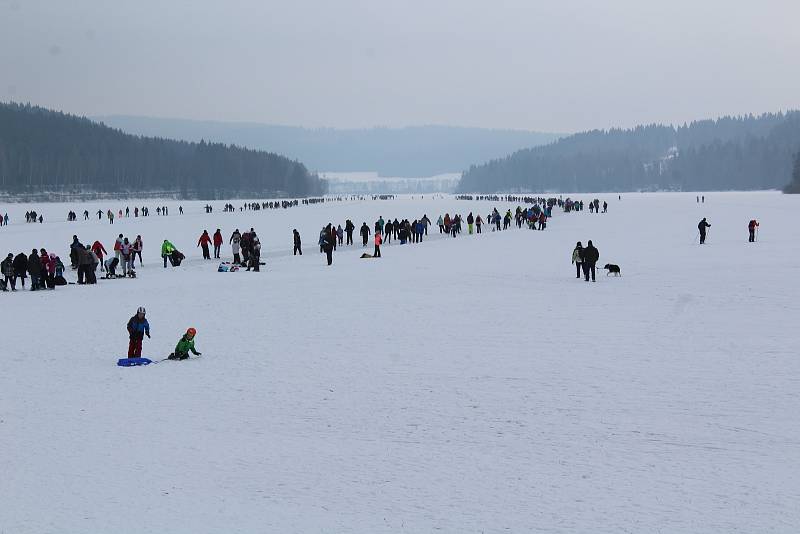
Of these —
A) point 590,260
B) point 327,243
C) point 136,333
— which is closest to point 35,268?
point 327,243

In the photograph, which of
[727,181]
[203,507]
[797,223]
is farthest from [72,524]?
[727,181]

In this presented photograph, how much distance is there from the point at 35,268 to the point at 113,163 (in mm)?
137531

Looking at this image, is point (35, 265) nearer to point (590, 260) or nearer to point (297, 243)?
point (297, 243)

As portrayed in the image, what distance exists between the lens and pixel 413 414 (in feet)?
26.9

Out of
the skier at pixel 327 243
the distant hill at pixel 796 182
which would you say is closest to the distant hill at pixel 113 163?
the distant hill at pixel 796 182

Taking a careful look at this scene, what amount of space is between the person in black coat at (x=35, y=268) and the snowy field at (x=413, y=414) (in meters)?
3.56

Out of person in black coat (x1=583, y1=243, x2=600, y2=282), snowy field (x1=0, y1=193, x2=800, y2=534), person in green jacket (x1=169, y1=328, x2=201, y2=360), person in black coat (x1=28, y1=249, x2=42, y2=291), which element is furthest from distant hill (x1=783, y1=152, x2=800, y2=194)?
person in green jacket (x1=169, y1=328, x2=201, y2=360)

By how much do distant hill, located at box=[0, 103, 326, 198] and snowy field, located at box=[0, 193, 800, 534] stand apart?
410 feet

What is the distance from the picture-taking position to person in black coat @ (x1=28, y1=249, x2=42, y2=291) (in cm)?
2059

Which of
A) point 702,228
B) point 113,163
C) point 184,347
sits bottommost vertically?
point 184,347

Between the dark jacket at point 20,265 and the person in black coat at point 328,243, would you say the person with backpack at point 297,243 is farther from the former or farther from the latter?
the dark jacket at point 20,265

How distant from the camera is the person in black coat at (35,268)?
20.6 meters

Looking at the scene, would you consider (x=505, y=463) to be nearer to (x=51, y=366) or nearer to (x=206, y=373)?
(x=206, y=373)

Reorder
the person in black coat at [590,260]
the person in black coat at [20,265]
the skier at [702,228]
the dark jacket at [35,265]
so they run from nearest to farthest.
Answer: the person in black coat at [590,260] → the dark jacket at [35,265] → the person in black coat at [20,265] → the skier at [702,228]
